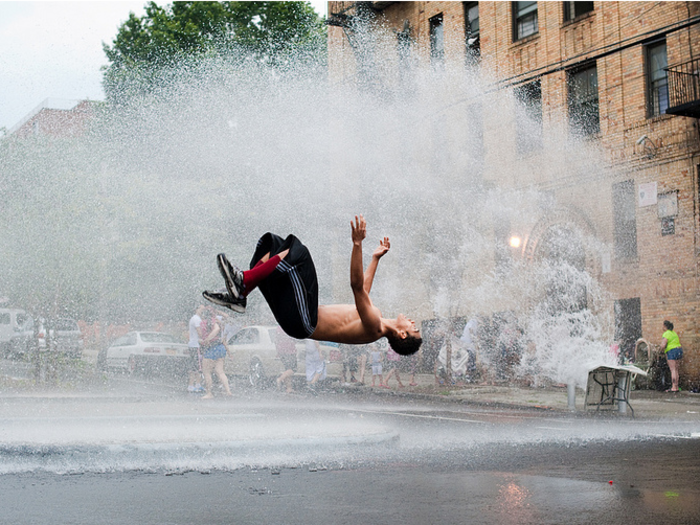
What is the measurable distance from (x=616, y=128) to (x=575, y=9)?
143 inches

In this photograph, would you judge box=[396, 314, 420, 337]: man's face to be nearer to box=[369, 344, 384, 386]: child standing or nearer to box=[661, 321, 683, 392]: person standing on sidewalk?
Answer: box=[369, 344, 384, 386]: child standing

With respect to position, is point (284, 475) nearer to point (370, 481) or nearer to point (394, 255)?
point (370, 481)

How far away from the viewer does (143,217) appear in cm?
2402

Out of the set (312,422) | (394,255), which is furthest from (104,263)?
(312,422)

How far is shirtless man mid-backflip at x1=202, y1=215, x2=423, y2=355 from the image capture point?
5781 millimetres

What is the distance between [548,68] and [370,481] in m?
17.8

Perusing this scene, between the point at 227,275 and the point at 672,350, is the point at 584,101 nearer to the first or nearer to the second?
the point at 672,350

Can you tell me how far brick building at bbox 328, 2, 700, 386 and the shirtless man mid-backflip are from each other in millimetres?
14531

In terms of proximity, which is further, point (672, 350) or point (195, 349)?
point (672, 350)

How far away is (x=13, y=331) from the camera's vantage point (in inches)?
1140

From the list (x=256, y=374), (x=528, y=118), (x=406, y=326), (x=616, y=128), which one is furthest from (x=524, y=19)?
(x=406, y=326)

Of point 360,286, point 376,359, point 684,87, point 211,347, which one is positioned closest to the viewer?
point 360,286

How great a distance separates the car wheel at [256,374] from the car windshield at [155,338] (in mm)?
4154

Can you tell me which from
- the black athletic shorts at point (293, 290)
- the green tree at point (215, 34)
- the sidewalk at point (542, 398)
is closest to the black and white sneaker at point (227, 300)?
the black athletic shorts at point (293, 290)
